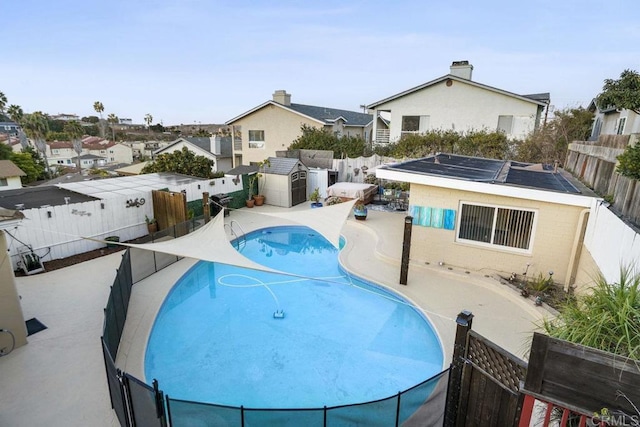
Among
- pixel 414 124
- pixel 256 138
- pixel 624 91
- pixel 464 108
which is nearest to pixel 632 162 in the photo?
pixel 624 91

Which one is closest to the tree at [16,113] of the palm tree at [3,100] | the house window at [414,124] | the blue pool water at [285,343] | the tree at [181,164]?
the palm tree at [3,100]

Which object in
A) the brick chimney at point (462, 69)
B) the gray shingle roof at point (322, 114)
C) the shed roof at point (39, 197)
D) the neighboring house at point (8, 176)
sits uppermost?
the brick chimney at point (462, 69)

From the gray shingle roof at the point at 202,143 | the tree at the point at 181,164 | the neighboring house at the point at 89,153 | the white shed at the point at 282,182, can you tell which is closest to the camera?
the white shed at the point at 282,182

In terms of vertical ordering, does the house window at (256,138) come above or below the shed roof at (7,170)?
above

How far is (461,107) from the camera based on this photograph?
24.5m

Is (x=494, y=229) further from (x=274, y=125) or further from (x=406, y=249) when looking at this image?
(x=274, y=125)

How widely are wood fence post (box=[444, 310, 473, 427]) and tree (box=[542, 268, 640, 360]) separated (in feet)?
3.34

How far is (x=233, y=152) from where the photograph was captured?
3409 cm

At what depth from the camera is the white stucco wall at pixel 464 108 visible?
23.5 metres

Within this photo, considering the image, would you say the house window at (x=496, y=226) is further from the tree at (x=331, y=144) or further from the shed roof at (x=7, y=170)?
the shed roof at (x=7, y=170)

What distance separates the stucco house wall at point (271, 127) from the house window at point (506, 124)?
1452 centimetres

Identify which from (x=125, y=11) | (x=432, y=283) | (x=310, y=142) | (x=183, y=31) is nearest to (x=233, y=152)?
(x=310, y=142)

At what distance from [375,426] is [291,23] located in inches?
770

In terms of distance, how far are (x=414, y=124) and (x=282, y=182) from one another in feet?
42.7
